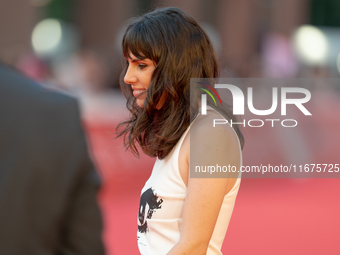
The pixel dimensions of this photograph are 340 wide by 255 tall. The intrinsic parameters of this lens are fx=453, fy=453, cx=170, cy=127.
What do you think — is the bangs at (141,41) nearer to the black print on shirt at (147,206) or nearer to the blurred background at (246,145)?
the blurred background at (246,145)

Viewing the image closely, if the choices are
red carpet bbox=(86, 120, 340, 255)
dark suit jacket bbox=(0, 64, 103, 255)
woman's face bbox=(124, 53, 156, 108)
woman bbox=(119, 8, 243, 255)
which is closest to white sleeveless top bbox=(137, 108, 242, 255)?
woman bbox=(119, 8, 243, 255)

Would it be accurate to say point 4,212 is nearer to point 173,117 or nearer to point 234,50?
point 173,117

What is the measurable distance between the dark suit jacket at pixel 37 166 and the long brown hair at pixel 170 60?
2.51 ft

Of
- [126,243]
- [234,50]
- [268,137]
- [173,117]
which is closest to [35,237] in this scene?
[173,117]

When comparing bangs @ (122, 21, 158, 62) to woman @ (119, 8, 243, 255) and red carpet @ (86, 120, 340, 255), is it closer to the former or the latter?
woman @ (119, 8, 243, 255)

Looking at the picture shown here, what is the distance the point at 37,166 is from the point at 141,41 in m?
0.97

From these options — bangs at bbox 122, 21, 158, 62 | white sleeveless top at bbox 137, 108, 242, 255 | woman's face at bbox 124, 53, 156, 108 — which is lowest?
white sleeveless top at bbox 137, 108, 242, 255

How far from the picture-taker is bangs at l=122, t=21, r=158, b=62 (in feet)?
6.02

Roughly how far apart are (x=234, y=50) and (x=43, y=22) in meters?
8.15

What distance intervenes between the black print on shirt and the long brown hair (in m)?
0.16

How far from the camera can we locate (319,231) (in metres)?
5.54

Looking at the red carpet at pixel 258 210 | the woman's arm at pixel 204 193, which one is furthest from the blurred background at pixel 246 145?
the woman's arm at pixel 204 193

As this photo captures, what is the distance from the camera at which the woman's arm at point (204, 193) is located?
162cm

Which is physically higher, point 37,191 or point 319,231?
point 37,191
